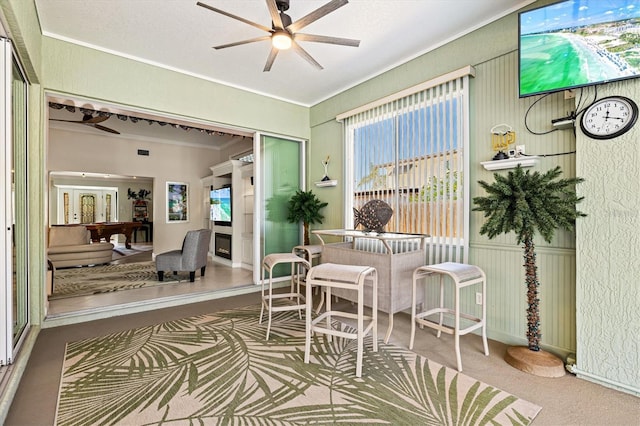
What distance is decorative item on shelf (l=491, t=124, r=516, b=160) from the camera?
2717mm

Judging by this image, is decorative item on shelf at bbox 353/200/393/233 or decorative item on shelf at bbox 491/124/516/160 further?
decorative item on shelf at bbox 353/200/393/233

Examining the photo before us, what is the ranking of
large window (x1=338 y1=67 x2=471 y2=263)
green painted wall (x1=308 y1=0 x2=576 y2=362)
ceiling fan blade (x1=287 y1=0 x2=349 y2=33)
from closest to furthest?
1. ceiling fan blade (x1=287 y1=0 x2=349 y2=33)
2. green painted wall (x1=308 y1=0 x2=576 y2=362)
3. large window (x1=338 y1=67 x2=471 y2=263)

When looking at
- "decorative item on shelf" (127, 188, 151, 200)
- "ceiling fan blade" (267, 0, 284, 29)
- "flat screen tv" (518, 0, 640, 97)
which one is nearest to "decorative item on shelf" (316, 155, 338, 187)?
"ceiling fan blade" (267, 0, 284, 29)

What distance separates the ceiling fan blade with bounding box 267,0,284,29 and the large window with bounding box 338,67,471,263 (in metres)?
1.76

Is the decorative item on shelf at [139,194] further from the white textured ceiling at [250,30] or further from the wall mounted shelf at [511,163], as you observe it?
the wall mounted shelf at [511,163]

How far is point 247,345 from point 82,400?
46.3 inches

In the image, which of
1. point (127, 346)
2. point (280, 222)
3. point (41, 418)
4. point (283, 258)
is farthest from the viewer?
point (280, 222)

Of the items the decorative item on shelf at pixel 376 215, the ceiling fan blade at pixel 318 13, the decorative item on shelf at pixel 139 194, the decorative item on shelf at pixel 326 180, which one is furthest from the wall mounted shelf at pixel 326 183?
the decorative item on shelf at pixel 139 194

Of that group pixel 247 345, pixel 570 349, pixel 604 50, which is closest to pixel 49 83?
pixel 247 345

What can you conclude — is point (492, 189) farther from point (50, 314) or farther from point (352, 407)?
point (50, 314)

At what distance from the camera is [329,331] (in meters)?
2.33

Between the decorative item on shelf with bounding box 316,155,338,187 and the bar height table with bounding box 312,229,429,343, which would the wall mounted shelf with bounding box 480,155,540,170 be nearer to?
the bar height table with bounding box 312,229,429,343

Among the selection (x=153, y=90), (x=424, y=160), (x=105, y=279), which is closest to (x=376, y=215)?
(x=424, y=160)

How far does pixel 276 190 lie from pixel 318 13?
3081mm
